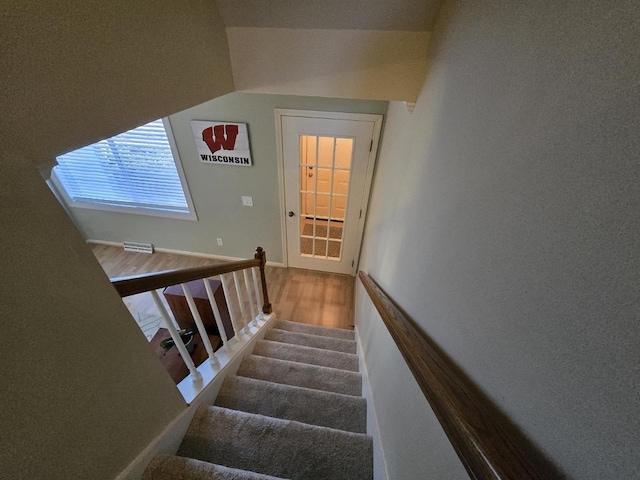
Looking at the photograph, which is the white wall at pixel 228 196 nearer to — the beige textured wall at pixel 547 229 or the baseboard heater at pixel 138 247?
the baseboard heater at pixel 138 247

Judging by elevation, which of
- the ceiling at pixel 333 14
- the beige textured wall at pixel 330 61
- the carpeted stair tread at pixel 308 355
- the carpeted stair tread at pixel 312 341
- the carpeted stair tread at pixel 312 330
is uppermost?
the ceiling at pixel 333 14

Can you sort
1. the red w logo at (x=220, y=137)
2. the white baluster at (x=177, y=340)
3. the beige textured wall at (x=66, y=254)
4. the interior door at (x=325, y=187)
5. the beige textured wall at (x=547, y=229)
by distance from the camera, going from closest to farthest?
1. the beige textured wall at (x=547, y=229)
2. the beige textured wall at (x=66, y=254)
3. the white baluster at (x=177, y=340)
4. the interior door at (x=325, y=187)
5. the red w logo at (x=220, y=137)

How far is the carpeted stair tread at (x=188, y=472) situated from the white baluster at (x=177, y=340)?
1.18ft

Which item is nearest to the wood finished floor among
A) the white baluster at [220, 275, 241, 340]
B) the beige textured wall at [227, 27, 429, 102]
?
the white baluster at [220, 275, 241, 340]

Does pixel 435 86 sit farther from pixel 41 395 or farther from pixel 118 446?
pixel 118 446

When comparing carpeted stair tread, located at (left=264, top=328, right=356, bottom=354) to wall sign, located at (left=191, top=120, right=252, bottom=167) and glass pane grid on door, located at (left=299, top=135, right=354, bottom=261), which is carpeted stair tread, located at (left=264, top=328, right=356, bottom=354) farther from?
wall sign, located at (left=191, top=120, right=252, bottom=167)

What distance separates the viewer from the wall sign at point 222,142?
2635 millimetres

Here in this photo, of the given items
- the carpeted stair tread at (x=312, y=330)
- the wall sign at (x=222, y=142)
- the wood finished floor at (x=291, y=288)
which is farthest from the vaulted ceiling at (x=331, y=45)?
the wood finished floor at (x=291, y=288)

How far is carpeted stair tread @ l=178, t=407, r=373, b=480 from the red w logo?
2.42 meters

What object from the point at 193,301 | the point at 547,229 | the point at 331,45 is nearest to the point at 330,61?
the point at 331,45

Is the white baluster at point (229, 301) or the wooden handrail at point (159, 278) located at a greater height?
the wooden handrail at point (159, 278)

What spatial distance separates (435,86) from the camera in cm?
102

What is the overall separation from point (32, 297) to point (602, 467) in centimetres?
97

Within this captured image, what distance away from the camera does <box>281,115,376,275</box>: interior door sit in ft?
8.32
